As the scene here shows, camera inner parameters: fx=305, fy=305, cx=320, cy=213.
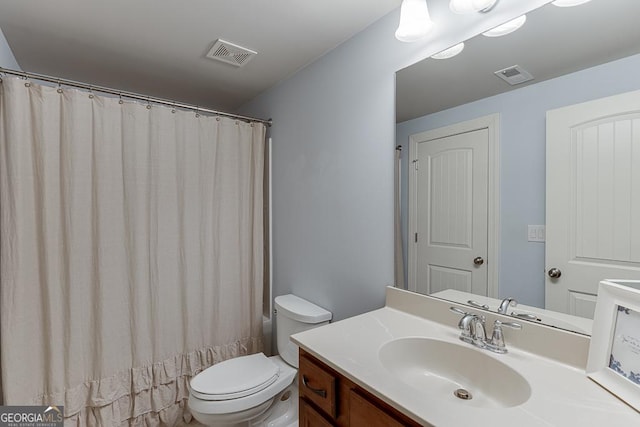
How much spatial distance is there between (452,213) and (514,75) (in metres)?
0.54

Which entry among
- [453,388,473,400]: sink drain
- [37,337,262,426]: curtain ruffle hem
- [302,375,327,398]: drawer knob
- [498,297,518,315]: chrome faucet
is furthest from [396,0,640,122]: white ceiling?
[37,337,262,426]: curtain ruffle hem

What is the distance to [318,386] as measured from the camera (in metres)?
1.02

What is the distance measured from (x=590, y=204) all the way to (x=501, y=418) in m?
0.67

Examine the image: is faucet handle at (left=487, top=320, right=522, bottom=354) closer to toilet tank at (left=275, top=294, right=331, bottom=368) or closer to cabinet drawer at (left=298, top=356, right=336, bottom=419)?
cabinet drawer at (left=298, top=356, right=336, bottom=419)

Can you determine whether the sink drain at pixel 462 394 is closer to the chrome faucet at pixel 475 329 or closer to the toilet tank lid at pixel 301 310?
the chrome faucet at pixel 475 329

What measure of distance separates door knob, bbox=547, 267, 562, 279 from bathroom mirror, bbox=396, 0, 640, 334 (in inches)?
0.7

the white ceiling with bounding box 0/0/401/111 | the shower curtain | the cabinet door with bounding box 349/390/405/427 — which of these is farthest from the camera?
the shower curtain

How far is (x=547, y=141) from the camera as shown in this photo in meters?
1.00

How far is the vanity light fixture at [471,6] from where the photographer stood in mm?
1051

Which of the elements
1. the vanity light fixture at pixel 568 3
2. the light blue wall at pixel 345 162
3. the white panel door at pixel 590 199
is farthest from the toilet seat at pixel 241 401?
the vanity light fixture at pixel 568 3

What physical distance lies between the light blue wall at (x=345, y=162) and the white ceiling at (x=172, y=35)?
5.3 inches

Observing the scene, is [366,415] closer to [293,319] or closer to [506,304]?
[506,304]

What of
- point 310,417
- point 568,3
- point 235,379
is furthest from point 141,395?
point 568,3

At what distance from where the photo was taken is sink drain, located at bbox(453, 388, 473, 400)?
96cm
